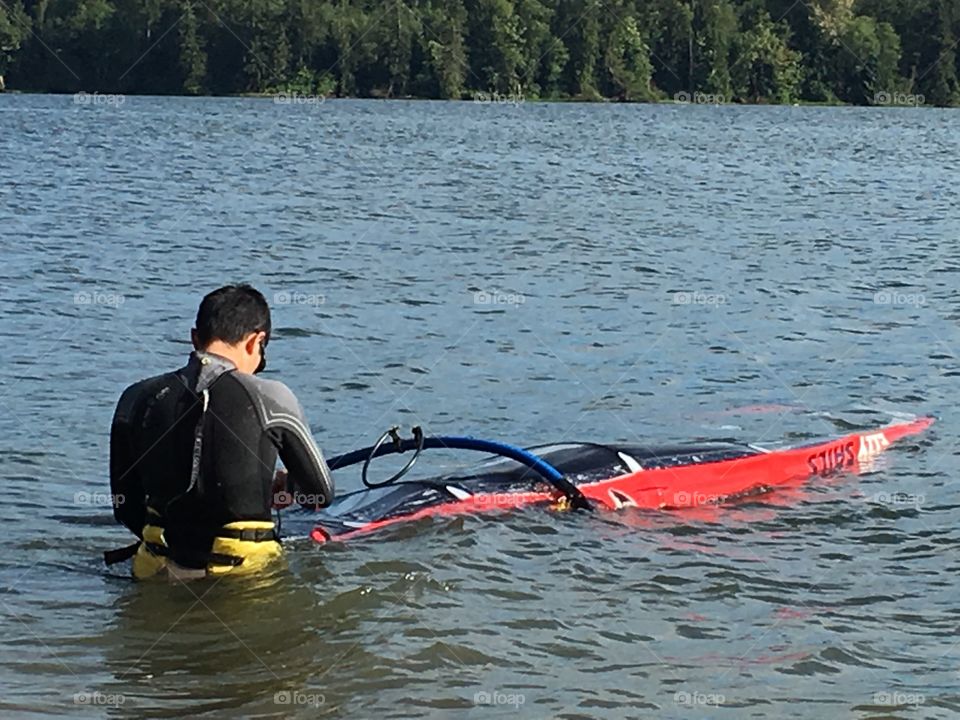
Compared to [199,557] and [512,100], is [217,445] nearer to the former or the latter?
[199,557]

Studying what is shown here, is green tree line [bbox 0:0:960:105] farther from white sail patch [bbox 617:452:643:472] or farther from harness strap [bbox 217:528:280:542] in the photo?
harness strap [bbox 217:528:280:542]

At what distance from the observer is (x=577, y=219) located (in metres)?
27.1

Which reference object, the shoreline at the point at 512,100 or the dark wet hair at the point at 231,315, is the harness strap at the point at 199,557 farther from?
the shoreline at the point at 512,100

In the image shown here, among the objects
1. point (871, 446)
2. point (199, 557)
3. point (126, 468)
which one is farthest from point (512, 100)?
point (126, 468)

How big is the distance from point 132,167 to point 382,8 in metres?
51.4

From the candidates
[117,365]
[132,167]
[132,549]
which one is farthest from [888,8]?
[132,549]

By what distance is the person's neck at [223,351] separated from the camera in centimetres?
682

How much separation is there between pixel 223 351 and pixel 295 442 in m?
0.49

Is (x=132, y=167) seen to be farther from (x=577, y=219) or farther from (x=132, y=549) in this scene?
(x=132, y=549)

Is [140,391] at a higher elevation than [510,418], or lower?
higher

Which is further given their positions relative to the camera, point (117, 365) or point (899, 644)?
point (117, 365)

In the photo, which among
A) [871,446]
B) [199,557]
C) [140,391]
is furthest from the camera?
[871,446]

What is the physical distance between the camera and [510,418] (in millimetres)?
12383

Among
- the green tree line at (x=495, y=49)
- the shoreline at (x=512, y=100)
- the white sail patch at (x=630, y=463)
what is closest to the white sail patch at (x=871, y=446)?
the white sail patch at (x=630, y=463)
